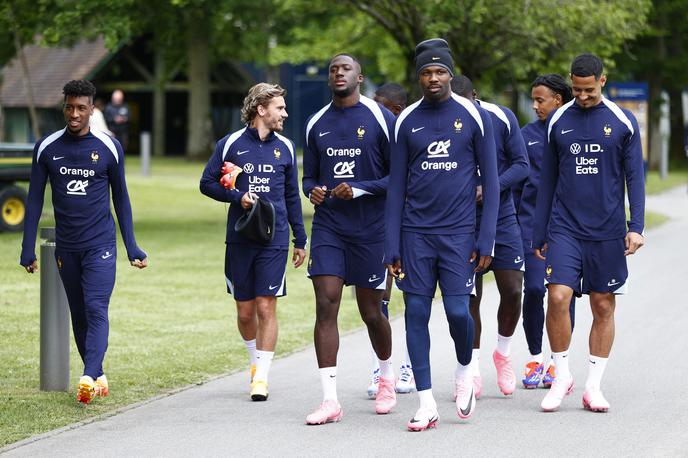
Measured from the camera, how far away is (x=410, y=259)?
25.7ft

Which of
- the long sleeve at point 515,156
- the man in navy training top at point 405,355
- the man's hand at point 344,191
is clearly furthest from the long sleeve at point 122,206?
the long sleeve at point 515,156

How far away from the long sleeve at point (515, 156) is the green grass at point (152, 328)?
103 inches

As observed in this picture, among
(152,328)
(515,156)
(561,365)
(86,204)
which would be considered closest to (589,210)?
(515,156)

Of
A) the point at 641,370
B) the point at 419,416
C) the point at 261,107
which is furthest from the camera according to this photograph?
the point at 641,370

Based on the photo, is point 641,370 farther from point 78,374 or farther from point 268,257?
point 78,374

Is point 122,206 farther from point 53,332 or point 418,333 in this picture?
point 418,333

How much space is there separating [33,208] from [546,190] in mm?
3169

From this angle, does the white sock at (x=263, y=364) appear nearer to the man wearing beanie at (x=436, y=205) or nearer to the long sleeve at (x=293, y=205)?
the long sleeve at (x=293, y=205)

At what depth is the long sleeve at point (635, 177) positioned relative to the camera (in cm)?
815

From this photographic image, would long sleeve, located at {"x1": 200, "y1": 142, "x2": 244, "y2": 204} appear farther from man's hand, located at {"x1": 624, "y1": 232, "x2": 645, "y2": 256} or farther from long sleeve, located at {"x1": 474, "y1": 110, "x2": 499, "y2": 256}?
man's hand, located at {"x1": 624, "y1": 232, "x2": 645, "y2": 256}

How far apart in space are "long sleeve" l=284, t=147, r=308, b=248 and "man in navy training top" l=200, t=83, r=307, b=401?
0.02m

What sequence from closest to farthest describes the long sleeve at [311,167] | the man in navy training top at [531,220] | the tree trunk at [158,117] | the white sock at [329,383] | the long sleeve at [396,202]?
the long sleeve at [396,202]
the white sock at [329,383]
the long sleeve at [311,167]
the man in navy training top at [531,220]
the tree trunk at [158,117]

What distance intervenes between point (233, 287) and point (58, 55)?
47.6m

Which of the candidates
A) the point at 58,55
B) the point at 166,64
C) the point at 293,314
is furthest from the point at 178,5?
the point at 58,55
